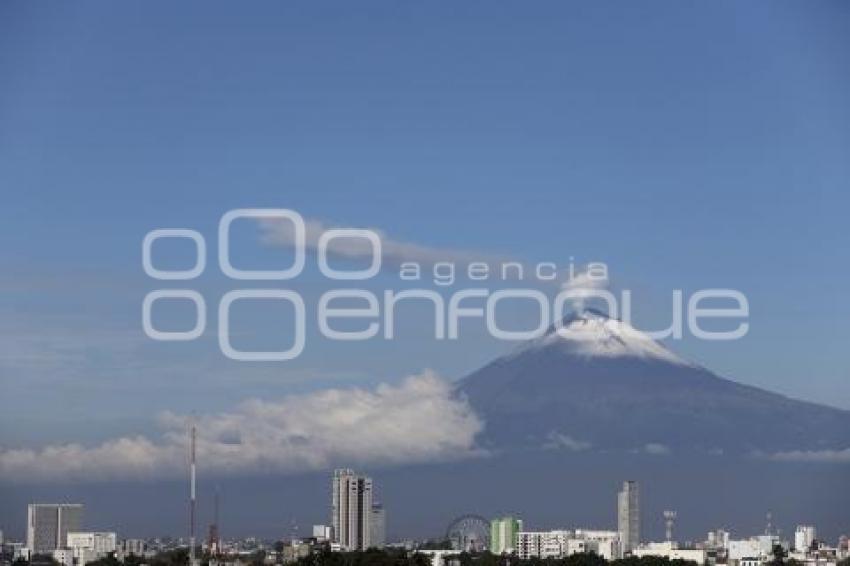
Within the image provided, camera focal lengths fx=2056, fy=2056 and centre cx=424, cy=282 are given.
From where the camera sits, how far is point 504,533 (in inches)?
3359

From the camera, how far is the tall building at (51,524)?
72.9 metres

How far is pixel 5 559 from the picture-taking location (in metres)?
55.4

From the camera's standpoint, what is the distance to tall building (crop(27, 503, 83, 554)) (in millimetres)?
72938

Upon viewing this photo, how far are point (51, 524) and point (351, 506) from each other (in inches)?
562

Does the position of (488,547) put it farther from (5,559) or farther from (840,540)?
(5,559)

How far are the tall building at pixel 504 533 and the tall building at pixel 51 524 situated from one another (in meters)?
16.7

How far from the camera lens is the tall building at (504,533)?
83375 mm

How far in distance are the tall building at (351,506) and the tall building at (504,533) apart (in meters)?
5.13

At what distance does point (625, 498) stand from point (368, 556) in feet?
157

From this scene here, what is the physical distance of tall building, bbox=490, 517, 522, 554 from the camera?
83375 millimetres

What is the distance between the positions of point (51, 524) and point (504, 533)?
19434mm

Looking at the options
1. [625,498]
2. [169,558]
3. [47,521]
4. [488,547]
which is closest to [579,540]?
[488,547]

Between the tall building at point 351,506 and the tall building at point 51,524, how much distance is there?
1084 cm

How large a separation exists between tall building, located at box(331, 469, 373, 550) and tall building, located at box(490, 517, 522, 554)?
5131 mm
